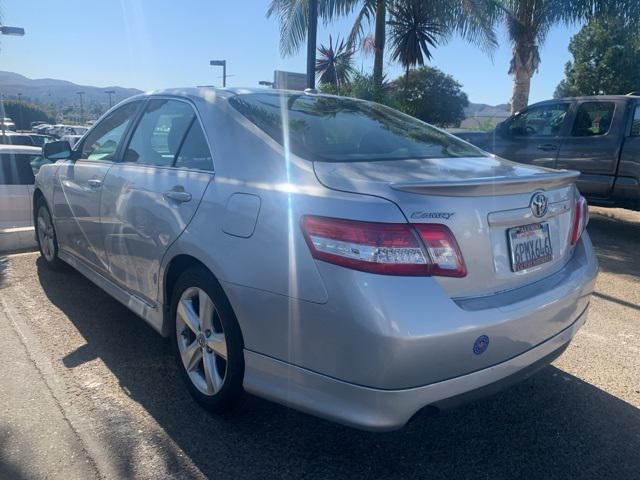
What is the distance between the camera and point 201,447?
8.63 feet

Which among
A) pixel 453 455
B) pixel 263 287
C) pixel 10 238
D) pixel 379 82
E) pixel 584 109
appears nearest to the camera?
pixel 263 287

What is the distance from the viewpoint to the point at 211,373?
9.18 feet

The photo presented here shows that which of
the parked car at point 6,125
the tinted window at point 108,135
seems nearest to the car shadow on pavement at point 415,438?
the tinted window at point 108,135

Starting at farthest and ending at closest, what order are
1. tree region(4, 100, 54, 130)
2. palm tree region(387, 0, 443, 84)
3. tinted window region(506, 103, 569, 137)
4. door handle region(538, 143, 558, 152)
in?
1. tree region(4, 100, 54, 130)
2. palm tree region(387, 0, 443, 84)
3. tinted window region(506, 103, 569, 137)
4. door handle region(538, 143, 558, 152)

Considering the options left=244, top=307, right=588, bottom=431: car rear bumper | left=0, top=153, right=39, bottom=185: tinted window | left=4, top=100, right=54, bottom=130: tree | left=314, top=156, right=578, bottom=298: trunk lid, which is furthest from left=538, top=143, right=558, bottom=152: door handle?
left=4, top=100, right=54, bottom=130: tree

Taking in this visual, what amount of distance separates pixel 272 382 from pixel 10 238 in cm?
492

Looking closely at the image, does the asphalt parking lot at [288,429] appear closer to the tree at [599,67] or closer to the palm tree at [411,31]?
the palm tree at [411,31]

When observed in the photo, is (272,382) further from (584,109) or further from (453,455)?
(584,109)

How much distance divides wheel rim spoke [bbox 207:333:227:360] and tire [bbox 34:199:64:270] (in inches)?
109

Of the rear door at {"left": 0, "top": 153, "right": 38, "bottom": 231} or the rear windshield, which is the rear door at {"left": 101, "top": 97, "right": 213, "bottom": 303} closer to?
the rear windshield

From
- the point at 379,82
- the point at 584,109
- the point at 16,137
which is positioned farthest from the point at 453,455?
the point at 16,137

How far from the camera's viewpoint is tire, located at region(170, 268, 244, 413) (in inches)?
102

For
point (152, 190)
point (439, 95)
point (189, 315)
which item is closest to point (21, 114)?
point (439, 95)

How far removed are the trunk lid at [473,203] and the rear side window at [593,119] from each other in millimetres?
5527
